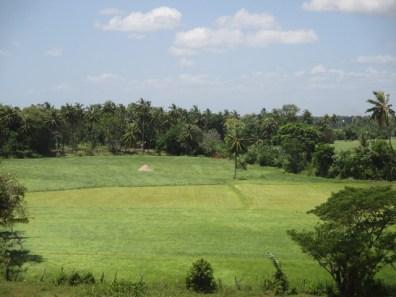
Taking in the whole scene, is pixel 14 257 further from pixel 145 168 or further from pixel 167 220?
pixel 145 168

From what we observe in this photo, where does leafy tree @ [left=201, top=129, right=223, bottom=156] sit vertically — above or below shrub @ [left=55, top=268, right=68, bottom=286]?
above

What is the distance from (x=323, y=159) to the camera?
10138 cm

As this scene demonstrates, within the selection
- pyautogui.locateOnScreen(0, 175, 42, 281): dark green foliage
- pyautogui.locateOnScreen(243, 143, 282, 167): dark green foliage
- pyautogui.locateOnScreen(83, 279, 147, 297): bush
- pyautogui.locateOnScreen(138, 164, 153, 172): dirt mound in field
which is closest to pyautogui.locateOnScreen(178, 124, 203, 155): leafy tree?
pyautogui.locateOnScreen(243, 143, 282, 167): dark green foliage

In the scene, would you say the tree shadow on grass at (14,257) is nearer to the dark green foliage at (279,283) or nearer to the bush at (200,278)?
the bush at (200,278)

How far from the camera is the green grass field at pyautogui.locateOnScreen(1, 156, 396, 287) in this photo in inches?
1512

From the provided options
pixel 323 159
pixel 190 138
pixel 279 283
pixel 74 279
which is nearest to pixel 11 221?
pixel 74 279

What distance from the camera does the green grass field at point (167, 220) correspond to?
1512 inches

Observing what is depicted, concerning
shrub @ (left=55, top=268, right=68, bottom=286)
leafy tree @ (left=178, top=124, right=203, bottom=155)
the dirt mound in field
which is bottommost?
shrub @ (left=55, top=268, right=68, bottom=286)

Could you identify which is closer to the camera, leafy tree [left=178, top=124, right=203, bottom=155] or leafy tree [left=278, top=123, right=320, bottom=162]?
leafy tree [left=278, top=123, right=320, bottom=162]

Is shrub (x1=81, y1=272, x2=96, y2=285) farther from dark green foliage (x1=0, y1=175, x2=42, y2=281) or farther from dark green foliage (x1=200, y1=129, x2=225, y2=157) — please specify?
dark green foliage (x1=200, y1=129, x2=225, y2=157)

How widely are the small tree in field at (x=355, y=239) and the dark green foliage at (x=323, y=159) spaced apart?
67954mm

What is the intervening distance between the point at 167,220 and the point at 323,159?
55129mm

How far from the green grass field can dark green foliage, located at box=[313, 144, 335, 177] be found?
9520 mm

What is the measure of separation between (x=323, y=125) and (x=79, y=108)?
76.7 meters
